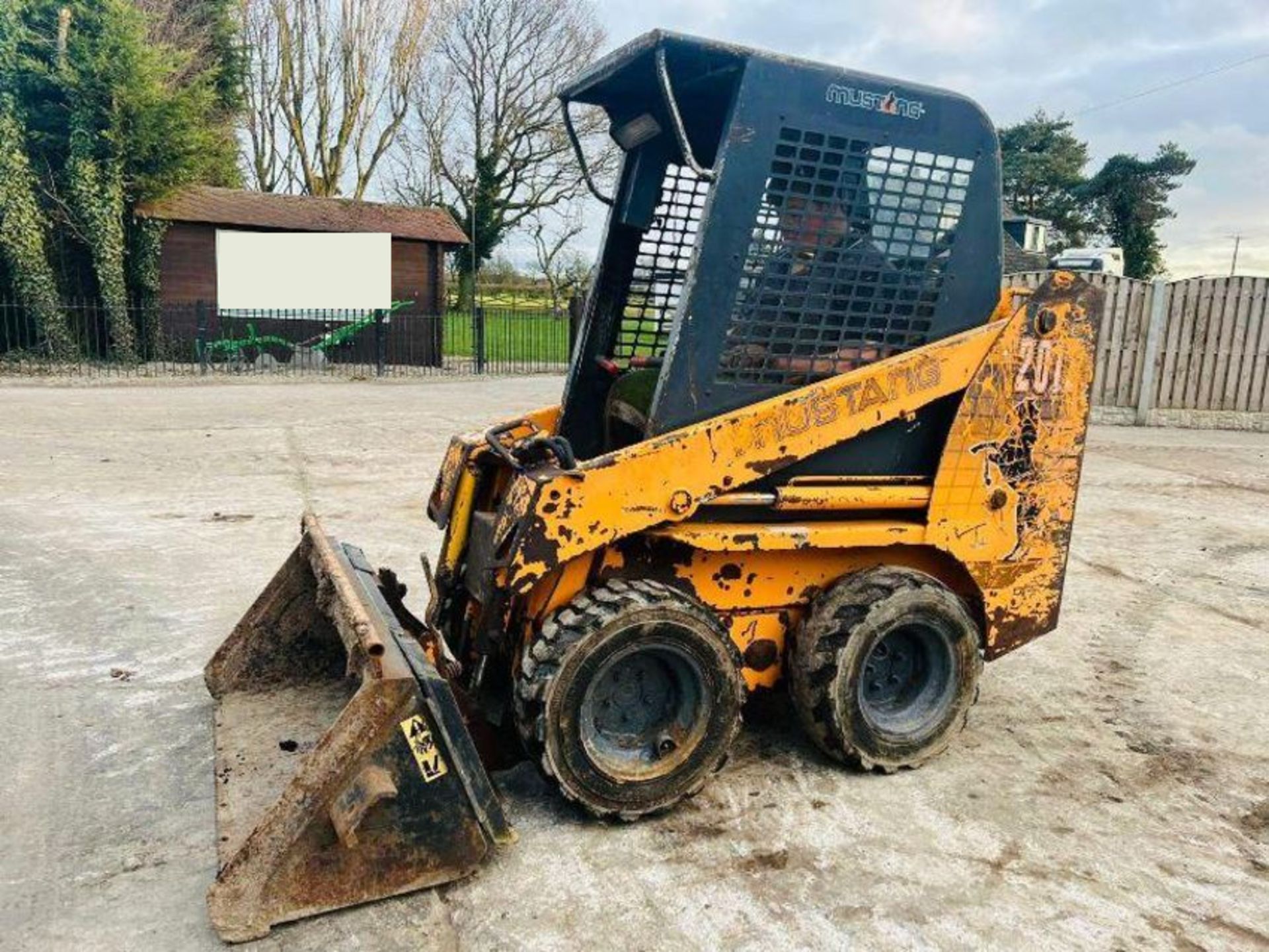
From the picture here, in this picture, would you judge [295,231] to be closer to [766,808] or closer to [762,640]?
[762,640]

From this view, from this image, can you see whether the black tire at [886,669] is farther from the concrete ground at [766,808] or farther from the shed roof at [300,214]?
the shed roof at [300,214]

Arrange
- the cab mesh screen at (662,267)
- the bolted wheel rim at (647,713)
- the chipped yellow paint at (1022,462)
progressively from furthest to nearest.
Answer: the cab mesh screen at (662,267) < the chipped yellow paint at (1022,462) < the bolted wheel rim at (647,713)

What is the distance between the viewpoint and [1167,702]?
14.8 feet

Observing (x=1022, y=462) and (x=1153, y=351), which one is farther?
(x=1153, y=351)

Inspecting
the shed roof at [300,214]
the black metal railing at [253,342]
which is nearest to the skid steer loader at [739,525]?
the black metal railing at [253,342]

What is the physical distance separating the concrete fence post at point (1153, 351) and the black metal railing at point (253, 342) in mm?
10262

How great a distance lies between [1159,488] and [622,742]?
8349mm

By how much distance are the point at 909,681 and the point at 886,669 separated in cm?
11

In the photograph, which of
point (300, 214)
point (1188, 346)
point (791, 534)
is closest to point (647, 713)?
point (791, 534)

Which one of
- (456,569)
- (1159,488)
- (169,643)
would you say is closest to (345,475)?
(169,643)

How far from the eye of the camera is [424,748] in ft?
9.14

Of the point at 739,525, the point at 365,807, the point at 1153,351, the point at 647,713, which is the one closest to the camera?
the point at 365,807

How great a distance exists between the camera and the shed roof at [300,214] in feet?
72.4

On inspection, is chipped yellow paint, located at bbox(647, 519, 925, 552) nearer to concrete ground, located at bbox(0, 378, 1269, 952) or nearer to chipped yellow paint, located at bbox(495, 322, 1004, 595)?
chipped yellow paint, located at bbox(495, 322, 1004, 595)
